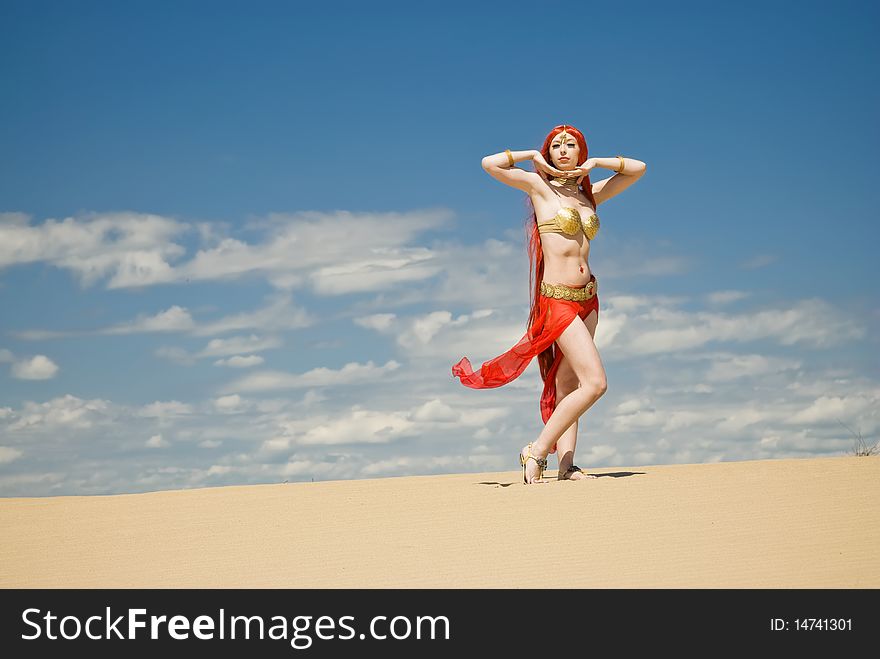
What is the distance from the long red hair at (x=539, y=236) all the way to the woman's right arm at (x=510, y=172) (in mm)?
250

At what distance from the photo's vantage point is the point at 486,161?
34.5 ft

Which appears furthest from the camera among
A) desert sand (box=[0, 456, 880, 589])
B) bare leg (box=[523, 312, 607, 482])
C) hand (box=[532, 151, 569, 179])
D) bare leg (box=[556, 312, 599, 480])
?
bare leg (box=[556, 312, 599, 480])

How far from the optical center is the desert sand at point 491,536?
6.62m

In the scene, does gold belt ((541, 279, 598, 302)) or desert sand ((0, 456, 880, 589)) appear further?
gold belt ((541, 279, 598, 302))

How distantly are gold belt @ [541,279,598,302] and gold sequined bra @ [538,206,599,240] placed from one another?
549 mm

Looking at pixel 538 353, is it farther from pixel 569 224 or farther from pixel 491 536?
pixel 491 536

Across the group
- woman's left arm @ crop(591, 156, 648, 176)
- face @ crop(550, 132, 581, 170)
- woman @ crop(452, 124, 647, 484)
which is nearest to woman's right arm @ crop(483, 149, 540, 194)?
woman @ crop(452, 124, 647, 484)

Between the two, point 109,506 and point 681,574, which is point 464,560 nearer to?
point 681,574

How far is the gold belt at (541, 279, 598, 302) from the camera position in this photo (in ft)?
34.2

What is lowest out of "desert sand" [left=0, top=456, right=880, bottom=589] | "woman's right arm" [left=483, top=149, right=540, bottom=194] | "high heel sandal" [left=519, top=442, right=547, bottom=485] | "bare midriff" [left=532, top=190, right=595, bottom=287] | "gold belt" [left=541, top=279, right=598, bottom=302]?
"desert sand" [left=0, top=456, right=880, bottom=589]

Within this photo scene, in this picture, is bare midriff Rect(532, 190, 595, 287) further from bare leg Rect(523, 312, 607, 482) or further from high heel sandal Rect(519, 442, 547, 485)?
high heel sandal Rect(519, 442, 547, 485)
